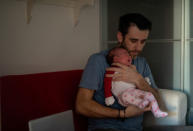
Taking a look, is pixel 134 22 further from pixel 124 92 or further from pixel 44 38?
pixel 44 38

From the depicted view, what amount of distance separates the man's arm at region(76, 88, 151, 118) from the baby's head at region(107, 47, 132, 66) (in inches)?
9.0

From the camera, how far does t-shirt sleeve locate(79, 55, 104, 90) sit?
1337 millimetres

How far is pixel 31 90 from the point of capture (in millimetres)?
1324

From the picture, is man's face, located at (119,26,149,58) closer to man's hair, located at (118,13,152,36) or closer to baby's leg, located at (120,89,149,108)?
man's hair, located at (118,13,152,36)

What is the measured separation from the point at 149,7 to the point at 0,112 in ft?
4.62

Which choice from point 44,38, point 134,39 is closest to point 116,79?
point 134,39

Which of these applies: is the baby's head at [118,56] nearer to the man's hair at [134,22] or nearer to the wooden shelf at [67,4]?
the man's hair at [134,22]

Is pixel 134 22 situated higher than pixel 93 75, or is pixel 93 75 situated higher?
pixel 134 22

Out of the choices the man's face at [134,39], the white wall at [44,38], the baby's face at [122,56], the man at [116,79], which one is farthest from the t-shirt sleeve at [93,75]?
the white wall at [44,38]

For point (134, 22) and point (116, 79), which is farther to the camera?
point (134, 22)

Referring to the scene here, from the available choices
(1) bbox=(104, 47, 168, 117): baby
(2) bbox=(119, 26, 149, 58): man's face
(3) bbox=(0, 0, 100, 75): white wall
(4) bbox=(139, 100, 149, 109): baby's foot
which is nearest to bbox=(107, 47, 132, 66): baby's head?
(1) bbox=(104, 47, 168, 117): baby

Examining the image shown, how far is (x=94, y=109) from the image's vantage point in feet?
4.31

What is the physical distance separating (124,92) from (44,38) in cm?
79

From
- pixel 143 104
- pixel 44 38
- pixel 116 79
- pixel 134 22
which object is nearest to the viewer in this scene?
pixel 143 104
